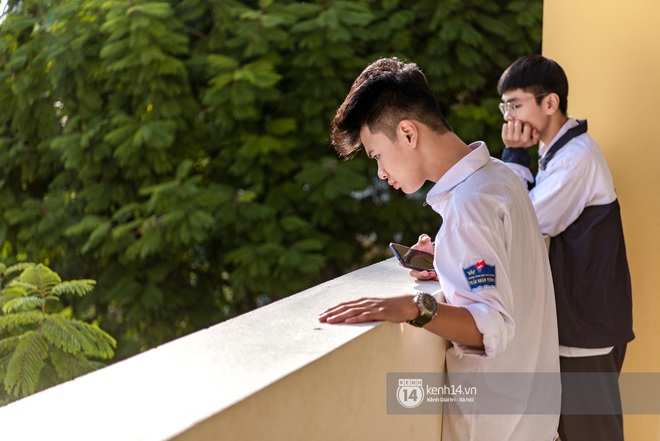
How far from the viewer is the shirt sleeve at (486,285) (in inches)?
53.9

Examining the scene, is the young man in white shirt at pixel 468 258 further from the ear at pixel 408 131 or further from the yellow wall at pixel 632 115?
the yellow wall at pixel 632 115

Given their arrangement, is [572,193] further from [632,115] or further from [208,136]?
[208,136]

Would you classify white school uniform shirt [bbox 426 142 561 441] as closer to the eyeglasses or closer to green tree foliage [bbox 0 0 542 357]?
the eyeglasses

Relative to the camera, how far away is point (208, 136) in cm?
539

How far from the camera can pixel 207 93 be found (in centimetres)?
503

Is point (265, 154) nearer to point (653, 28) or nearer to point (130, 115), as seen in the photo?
point (130, 115)

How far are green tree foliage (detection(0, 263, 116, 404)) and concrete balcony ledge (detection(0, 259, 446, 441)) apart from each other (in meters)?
1.51

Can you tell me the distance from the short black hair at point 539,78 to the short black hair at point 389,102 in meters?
0.98

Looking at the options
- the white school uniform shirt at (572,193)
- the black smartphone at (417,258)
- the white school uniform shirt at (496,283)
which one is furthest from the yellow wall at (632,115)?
the white school uniform shirt at (496,283)

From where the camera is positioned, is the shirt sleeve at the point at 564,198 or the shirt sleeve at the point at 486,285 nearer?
the shirt sleeve at the point at 486,285

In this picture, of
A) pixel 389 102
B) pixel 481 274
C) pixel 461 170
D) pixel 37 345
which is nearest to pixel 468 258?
pixel 481 274

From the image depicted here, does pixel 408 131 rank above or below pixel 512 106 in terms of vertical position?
above

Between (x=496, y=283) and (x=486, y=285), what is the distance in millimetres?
21

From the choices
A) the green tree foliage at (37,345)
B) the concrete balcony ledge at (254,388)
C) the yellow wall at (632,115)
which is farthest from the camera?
the green tree foliage at (37,345)
